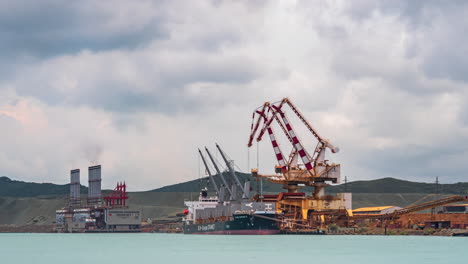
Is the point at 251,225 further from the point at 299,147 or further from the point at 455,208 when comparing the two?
the point at 455,208

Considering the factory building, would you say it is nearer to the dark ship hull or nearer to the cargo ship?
the cargo ship

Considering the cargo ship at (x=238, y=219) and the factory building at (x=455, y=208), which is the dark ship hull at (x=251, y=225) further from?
the factory building at (x=455, y=208)

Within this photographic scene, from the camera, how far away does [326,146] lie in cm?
14950

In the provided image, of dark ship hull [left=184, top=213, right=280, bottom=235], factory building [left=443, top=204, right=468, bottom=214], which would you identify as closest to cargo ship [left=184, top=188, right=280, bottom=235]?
dark ship hull [left=184, top=213, right=280, bottom=235]

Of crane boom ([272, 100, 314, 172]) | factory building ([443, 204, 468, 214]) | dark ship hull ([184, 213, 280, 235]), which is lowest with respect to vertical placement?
dark ship hull ([184, 213, 280, 235])

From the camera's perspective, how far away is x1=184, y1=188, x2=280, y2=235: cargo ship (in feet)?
467

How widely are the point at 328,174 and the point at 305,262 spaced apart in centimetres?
8150

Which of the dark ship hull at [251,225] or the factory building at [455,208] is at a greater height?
the factory building at [455,208]

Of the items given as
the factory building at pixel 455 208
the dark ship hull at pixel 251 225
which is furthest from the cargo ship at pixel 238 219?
the factory building at pixel 455 208

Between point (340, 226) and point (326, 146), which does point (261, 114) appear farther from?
point (340, 226)

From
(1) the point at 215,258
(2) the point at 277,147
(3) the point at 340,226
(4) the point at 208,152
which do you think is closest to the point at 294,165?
(2) the point at 277,147

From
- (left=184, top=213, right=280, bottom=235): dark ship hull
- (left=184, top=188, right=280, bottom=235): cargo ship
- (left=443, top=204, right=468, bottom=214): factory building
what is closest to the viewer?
(left=184, top=213, right=280, bottom=235): dark ship hull

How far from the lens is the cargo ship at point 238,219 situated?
467 ft

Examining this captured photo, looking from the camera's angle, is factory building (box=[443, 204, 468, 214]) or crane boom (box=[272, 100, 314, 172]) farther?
factory building (box=[443, 204, 468, 214])
